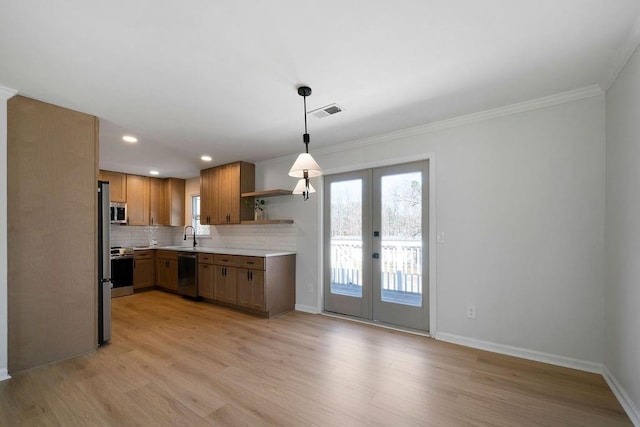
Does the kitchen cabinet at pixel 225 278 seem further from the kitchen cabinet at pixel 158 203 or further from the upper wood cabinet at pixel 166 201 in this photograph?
the kitchen cabinet at pixel 158 203

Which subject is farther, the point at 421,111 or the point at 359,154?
the point at 359,154

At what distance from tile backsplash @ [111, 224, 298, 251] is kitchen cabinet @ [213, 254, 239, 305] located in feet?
2.32

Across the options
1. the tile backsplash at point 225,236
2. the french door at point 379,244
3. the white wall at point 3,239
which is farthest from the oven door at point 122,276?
the french door at point 379,244

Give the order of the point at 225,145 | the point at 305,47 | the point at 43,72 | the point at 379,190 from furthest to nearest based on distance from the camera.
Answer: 1. the point at 225,145
2. the point at 379,190
3. the point at 43,72
4. the point at 305,47

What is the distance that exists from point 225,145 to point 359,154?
192 centimetres

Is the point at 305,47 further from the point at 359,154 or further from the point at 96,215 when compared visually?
the point at 96,215

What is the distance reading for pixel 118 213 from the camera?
231 inches

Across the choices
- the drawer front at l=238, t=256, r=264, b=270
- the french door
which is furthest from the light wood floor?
the drawer front at l=238, t=256, r=264, b=270

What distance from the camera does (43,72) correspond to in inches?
86.8

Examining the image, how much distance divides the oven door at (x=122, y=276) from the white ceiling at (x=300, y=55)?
3.48 meters

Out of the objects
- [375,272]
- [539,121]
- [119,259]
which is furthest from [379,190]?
[119,259]

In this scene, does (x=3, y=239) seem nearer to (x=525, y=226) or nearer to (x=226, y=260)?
(x=226, y=260)

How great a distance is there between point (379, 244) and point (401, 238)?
12.4 inches

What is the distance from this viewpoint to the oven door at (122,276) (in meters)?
5.46
